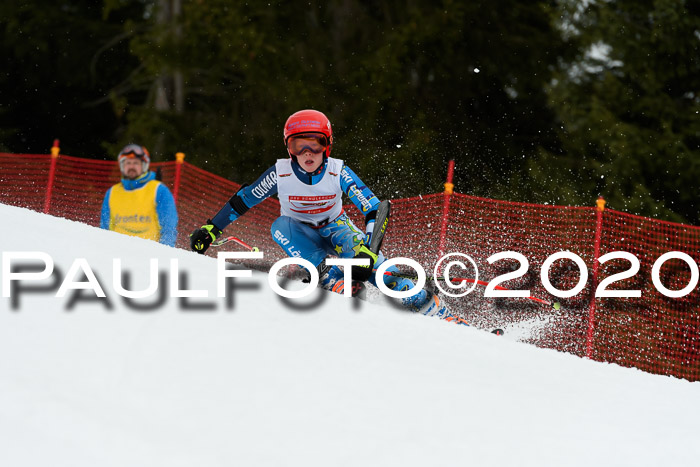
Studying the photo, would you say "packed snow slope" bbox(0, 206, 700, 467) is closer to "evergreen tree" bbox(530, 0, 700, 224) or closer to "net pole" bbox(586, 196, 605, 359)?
"net pole" bbox(586, 196, 605, 359)

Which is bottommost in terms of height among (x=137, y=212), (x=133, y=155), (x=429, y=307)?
(x=429, y=307)

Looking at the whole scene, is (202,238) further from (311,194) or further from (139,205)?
(139,205)

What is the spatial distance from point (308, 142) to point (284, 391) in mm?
2658

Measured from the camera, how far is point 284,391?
316 centimetres

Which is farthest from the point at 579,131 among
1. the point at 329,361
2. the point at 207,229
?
the point at 329,361

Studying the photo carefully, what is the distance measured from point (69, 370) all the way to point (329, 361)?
0.99 metres

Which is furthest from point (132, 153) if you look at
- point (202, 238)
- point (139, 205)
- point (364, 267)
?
point (364, 267)

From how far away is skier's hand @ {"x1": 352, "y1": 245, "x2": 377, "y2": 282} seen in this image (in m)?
5.32

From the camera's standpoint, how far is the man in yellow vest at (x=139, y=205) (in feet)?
24.0

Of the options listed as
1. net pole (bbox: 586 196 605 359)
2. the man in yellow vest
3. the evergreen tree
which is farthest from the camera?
the evergreen tree

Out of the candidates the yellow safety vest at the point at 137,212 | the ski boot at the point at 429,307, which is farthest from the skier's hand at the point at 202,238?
the yellow safety vest at the point at 137,212

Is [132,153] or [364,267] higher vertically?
[132,153]

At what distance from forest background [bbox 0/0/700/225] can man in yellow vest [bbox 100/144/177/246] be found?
6703mm

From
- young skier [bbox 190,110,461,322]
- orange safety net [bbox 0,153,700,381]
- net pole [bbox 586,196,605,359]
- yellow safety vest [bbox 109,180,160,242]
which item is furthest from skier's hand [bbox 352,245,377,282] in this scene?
net pole [bbox 586,196,605,359]
